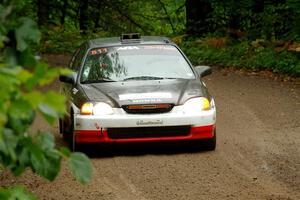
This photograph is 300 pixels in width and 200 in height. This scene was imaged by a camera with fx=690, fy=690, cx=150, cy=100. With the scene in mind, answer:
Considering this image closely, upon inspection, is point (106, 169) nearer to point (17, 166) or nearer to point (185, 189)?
point (185, 189)

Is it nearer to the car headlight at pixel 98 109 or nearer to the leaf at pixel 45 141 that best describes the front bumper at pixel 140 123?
the car headlight at pixel 98 109

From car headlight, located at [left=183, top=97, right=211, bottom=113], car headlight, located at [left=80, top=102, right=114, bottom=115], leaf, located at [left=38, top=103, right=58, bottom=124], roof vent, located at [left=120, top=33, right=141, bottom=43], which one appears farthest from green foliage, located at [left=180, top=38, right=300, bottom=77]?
leaf, located at [left=38, top=103, right=58, bottom=124]

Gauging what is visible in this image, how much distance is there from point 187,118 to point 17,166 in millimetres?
6732

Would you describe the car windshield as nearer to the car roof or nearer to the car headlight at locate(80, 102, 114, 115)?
the car roof

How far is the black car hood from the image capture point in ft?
29.5

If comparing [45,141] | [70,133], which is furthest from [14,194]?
[70,133]

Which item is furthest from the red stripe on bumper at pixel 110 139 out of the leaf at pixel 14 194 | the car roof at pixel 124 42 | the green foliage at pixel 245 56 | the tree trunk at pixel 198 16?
the tree trunk at pixel 198 16

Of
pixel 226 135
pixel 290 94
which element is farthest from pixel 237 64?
pixel 226 135

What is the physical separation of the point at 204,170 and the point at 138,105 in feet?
4.42

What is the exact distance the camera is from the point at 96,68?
1011 centimetres

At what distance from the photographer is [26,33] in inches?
89.3

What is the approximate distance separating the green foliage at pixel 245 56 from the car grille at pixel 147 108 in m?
9.11

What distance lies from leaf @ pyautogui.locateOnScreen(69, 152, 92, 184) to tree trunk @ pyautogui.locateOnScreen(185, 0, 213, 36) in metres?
23.4

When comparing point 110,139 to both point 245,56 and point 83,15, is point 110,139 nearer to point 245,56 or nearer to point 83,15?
point 245,56
